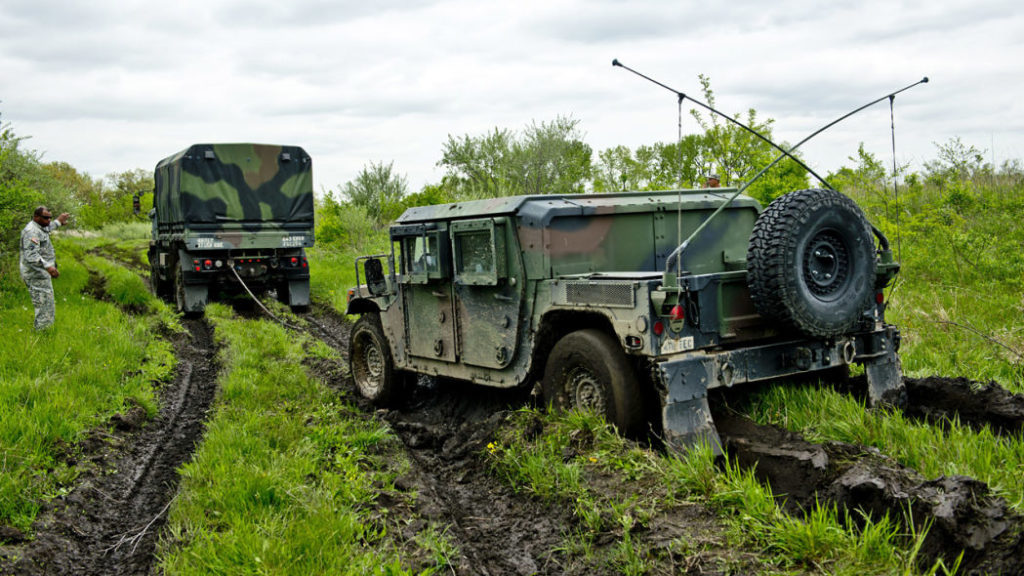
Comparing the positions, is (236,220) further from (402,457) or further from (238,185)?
(402,457)

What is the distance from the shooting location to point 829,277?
5.39 meters

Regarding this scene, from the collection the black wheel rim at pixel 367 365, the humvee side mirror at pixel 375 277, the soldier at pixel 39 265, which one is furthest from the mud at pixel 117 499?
the soldier at pixel 39 265

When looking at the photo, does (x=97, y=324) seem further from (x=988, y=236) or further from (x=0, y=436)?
(x=988, y=236)

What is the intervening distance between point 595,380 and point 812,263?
5.50ft

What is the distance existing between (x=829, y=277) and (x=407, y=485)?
3.22m

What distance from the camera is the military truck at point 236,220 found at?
1458 centimetres

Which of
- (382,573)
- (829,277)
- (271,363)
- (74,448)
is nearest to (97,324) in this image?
(271,363)

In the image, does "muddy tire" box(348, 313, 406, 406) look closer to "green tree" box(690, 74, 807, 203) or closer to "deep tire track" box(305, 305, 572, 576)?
"deep tire track" box(305, 305, 572, 576)

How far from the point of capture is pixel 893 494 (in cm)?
384

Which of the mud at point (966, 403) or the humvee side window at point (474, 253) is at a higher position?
the humvee side window at point (474, 253)

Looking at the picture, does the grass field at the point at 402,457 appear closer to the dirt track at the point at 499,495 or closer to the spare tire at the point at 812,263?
the dirt track at the point at 499,495

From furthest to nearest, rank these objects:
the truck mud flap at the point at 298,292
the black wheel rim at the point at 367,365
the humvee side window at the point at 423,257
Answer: the truck mud flap at the point at 298,292
the black wheel rim at the point at 367,365
the humvee side window at the point at 423,257

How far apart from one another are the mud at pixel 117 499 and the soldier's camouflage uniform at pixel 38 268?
302 centimetres

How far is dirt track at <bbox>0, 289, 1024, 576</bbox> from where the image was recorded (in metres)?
3.67
